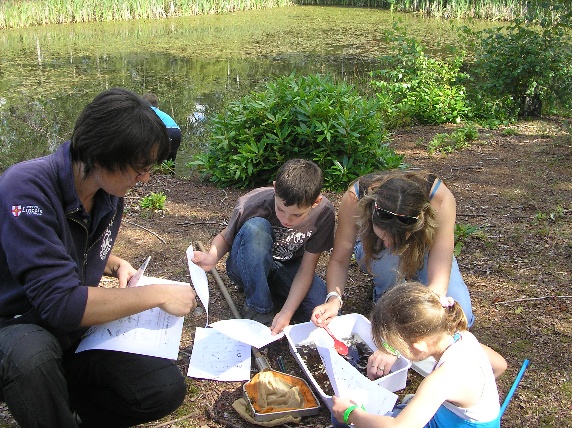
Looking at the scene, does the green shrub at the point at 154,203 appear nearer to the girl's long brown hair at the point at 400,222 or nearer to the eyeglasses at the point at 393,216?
→ the girl's long brown hair at the point at 400,222

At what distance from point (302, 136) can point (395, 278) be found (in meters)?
2.15

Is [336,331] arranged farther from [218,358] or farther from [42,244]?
[42,244]

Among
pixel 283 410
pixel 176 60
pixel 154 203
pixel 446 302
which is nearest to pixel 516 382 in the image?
pixel 446 302

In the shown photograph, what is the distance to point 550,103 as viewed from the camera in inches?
283

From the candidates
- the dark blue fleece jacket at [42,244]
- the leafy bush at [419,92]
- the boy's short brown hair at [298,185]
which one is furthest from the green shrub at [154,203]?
the leafy bush at [419,92]

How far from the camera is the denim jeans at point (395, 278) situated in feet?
8.53

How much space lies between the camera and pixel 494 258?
3.41 m

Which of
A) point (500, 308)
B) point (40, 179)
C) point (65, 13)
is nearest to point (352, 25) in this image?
point (65, 13)

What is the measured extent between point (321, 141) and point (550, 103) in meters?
4.01

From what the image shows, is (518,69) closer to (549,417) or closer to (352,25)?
(549,417)

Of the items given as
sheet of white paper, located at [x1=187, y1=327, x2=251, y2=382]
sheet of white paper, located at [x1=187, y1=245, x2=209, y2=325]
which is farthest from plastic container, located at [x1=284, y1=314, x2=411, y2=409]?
sheet of white paper, located at [x1=187, y1=245, x2=209, y2=325]

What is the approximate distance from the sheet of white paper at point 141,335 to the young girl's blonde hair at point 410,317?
0.72 metres

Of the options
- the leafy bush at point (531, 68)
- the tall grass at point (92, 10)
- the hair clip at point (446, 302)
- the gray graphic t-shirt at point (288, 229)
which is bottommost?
the gray graphic t-shirt at point (288, 229)

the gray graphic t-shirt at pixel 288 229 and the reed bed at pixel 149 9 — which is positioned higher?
the reed bed at pixel 149 9
